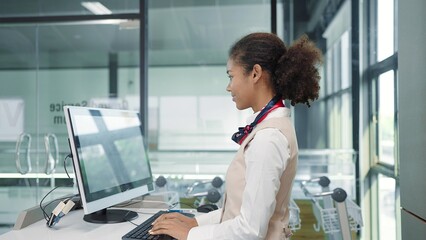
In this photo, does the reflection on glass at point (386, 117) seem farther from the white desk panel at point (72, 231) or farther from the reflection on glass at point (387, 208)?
the white desk panel at point (72, 231)

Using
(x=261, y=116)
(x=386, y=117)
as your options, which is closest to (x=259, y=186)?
(x=261, y=116)

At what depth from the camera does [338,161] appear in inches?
137

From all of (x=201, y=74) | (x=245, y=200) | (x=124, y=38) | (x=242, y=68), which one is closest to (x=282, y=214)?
(x=245, y=200)

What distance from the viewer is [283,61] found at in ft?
4.24

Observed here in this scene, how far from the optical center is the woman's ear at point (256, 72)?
1.29 metres

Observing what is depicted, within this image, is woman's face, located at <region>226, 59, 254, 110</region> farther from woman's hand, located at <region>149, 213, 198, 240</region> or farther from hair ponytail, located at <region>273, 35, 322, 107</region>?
woman's hand, located at <region>149, 213, 198, 240</region>

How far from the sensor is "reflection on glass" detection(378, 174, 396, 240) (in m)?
3.21

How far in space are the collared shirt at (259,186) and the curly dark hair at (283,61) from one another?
170mm

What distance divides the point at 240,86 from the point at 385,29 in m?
2.27

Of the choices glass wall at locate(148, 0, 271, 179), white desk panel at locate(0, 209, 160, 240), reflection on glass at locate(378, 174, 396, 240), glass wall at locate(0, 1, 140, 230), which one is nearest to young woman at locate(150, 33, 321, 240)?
white desk panel at locate(0, 209, 160, 240)

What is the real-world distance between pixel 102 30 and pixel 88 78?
0.45m

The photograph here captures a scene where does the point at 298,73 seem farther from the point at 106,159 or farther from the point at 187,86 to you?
the point at 187,86

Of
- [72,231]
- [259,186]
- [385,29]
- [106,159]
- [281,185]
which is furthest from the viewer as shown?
[385,29]

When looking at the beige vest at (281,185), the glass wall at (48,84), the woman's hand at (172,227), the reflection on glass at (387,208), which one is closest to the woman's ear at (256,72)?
the beige vest at (281,185)
